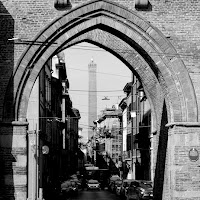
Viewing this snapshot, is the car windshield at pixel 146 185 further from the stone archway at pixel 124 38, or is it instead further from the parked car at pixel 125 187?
the stone archway at pixel 124 38

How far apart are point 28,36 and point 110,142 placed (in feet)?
277

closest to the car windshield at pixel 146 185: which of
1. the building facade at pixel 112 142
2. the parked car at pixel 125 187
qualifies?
the parked car at pixel 125 187

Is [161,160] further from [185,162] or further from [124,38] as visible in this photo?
[124,38]

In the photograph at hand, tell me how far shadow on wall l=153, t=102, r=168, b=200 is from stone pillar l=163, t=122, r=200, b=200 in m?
3.29

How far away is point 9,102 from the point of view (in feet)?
72.1

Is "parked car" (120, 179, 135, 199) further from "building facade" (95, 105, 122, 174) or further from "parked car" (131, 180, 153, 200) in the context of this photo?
"building facade" (95, 105, 122, 174)

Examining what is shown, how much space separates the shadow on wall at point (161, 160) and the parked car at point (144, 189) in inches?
298

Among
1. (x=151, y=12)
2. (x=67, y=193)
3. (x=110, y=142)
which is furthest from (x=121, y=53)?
(x=110, y=142)

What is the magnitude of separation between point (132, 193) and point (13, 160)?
16393mm

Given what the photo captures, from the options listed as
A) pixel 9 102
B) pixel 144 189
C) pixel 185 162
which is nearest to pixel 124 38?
pixel 9 102

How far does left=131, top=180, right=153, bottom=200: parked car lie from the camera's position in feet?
114

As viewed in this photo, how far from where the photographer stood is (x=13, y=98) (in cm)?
2200

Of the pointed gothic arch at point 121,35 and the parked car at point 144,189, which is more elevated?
the pointed gothic arch at point 121,35

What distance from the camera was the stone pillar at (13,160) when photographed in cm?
2184
